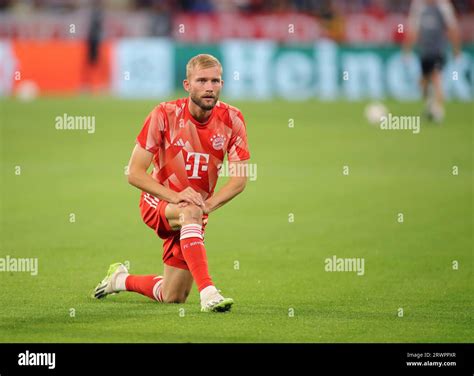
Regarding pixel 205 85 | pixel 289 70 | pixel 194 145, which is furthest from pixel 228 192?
pixel 289 70

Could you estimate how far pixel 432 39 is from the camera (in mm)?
25406

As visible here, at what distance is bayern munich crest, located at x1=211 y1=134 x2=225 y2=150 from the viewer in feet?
30.9

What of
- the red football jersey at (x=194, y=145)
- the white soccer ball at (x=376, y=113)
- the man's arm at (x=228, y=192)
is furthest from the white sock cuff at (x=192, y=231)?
the white soccer ball at (x=376, y=113)

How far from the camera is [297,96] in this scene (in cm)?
3178

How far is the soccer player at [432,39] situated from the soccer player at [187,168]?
52.0 ft

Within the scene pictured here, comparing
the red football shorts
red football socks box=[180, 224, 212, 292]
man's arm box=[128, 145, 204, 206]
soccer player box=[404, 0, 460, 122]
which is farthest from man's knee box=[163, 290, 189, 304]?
soccer player box=[404, 0, 460, 122]

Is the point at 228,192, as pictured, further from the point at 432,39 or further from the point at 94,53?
the point at 94,53

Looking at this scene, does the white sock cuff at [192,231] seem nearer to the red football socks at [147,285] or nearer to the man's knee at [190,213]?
the man's knee at [190,213]

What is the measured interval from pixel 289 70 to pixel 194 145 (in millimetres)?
22514
